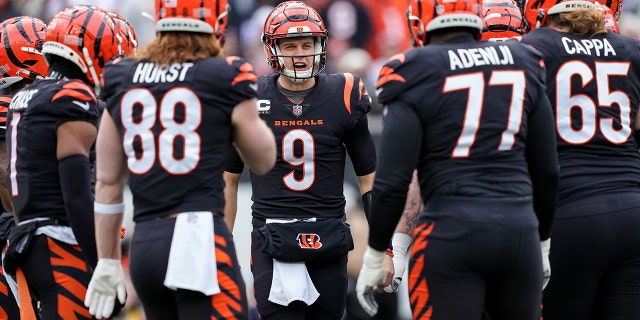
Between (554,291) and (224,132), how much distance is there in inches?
77.8

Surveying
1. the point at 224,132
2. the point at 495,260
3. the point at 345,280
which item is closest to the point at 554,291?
the point at 495,260

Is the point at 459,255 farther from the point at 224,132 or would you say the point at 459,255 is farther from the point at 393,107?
the point at 224,132

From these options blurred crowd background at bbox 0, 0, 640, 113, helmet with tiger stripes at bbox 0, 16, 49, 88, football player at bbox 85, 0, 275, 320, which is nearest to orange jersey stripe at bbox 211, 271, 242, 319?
football player at bbox 85, 0, 275, 320

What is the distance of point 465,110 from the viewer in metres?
4.67

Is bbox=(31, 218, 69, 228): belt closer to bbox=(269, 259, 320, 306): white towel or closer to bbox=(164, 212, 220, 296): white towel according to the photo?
bbox=(164, 212, 220, 296): white towel

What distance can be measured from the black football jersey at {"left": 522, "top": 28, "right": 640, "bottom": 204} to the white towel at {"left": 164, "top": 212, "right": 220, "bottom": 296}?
1.89m

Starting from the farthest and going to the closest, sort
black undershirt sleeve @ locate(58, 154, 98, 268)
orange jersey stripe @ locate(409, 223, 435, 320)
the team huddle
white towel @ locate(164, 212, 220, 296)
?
black undershirt sleeve @ locate(58, 154, 98, 268) → orange jersey stripe @ locate(409, 223, 435, 320) → the team huddle → white towel @ locate(164, 212, 220, 296)

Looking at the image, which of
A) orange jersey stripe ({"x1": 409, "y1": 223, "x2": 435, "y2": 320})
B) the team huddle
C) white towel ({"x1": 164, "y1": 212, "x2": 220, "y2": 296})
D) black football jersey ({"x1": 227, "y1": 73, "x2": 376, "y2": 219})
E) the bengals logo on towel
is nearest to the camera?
white towel ({"x1": 164, "y1": 212, "x2": 220, "y2": 296})

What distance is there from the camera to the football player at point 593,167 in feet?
17.0

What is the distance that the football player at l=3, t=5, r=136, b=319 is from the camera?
203 inches

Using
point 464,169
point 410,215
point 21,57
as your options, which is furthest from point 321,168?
point 21,57

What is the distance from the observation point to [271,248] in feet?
19.7

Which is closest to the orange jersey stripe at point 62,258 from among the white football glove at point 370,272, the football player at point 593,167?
the white football glove at point 370,272

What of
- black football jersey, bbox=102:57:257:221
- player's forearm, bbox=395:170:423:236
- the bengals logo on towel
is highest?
black football jersey, bbox=102:57:257:221
